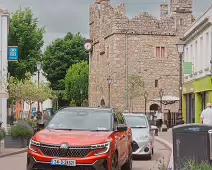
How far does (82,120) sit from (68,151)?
5.88 ft

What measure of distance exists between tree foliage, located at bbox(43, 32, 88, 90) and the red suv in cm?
8120

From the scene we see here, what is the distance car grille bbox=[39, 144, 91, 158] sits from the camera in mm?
12930

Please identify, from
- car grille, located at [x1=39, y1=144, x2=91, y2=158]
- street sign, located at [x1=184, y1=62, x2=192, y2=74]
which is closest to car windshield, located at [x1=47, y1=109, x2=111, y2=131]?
car grille, located at [x1=39, y1=144, x2=91, y2=158]

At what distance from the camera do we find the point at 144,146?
69.2 feet

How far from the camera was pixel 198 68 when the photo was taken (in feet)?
134

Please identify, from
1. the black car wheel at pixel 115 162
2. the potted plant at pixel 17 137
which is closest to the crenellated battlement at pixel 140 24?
the potted plant at pixel 17 137

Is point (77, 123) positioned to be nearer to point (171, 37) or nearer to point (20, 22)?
point (20, 22)

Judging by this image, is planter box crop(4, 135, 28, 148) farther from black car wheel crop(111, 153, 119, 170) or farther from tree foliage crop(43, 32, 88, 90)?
tree foliage crop(43, 32, 88, 90)

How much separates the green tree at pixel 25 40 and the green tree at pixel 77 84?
27903 millimetres

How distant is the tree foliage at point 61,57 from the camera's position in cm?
9586

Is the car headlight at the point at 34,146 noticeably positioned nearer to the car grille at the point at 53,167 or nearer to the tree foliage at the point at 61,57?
the car grille at the point at 53,167

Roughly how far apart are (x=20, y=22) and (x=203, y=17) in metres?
29.2

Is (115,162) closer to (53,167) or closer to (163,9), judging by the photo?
(53,167)

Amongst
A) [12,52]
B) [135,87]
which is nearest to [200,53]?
[12,52]
